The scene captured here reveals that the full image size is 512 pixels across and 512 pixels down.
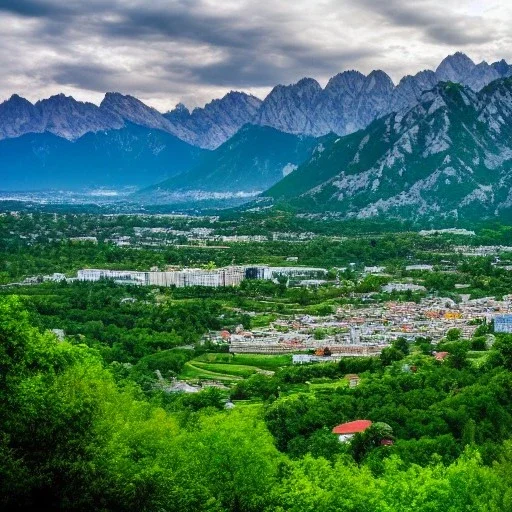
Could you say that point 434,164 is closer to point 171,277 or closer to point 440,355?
point 171,277

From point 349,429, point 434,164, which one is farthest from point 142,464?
point 434,164

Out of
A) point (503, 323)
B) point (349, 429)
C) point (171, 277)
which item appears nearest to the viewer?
point (349, 429)

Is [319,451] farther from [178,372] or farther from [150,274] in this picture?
[150,274]

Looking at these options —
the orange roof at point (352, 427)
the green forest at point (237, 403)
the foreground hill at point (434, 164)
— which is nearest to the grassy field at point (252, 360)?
the green forest at point (237, 403)

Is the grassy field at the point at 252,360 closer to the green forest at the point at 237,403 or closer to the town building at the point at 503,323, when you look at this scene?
the green forest at the point at 237,403

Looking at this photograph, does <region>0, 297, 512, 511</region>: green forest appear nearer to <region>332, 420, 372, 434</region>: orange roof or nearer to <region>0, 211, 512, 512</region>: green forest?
<region>0, 211, 512, 512</region>: green forest

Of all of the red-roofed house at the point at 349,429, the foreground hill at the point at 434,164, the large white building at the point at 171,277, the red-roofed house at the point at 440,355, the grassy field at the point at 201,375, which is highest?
the foreground hill at the point at 434,164

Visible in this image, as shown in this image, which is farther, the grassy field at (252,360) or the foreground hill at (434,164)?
the foreground hill at (434,164)
